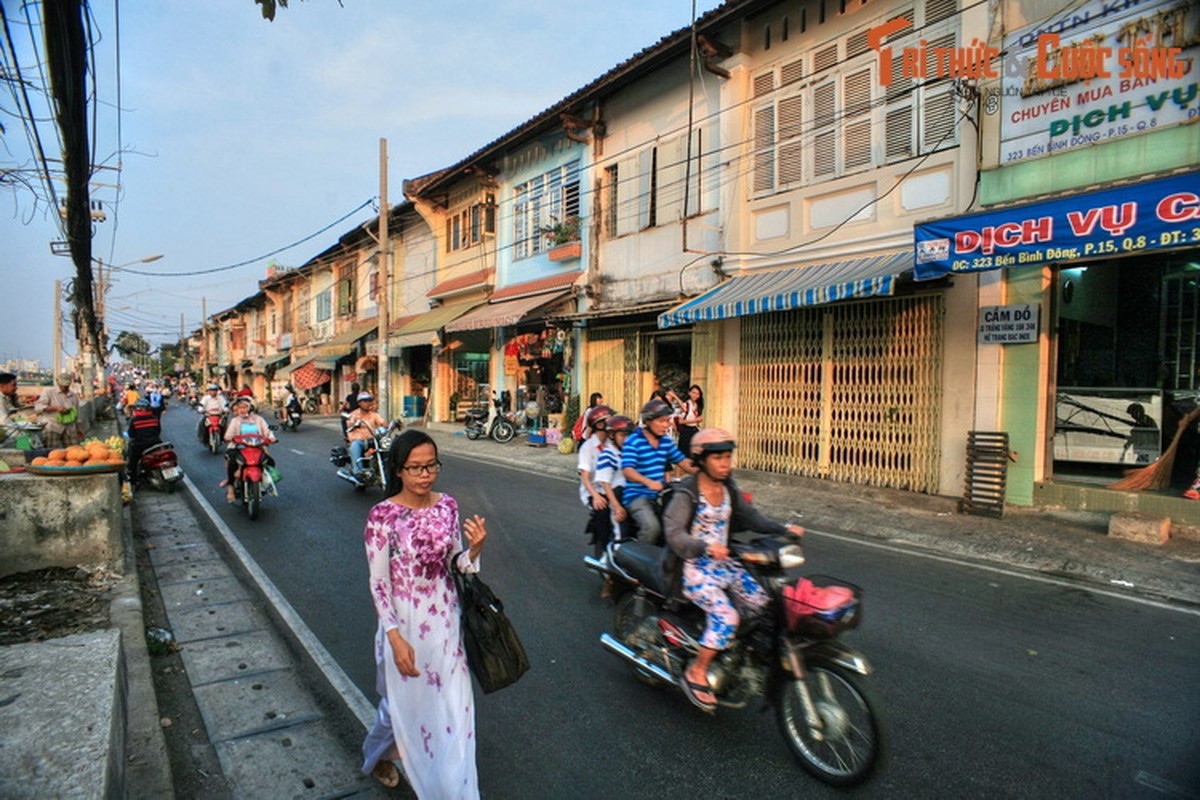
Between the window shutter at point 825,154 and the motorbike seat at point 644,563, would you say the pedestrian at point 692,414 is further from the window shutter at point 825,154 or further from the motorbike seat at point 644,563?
the motorbike seat at point 644,563

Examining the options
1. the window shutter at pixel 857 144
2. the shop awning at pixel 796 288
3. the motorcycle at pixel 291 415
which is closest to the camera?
the shop awning at pixel 796 288

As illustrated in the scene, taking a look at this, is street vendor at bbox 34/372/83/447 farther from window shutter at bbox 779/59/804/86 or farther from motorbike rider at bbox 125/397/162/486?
window shutter at bbox 779/59/804/86

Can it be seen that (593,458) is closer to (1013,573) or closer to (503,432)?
(1013,573)

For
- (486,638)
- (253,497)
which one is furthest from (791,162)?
(486,638)

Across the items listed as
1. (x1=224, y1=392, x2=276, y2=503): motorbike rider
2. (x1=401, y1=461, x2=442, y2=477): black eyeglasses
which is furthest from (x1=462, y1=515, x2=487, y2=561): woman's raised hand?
(x1=224, y1=392, x2=276, y2=503): motorbike rider

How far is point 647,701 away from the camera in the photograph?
379 centimetres

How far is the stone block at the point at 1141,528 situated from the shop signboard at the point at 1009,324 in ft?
7.97

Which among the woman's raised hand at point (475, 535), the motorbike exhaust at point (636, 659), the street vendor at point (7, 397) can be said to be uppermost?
the street vendor at point (7, 397)

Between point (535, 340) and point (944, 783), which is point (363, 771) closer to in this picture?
point (944, 783)

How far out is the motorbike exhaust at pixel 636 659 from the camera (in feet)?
11.9

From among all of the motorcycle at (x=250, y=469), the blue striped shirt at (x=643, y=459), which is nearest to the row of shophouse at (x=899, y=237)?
the blue striped shirt at (x=643, y=459)

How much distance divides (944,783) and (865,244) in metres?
9.02

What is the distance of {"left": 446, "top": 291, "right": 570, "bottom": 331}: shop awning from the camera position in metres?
17.0

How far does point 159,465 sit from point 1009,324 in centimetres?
1248
